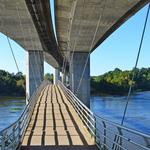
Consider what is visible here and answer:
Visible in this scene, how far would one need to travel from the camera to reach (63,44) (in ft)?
165

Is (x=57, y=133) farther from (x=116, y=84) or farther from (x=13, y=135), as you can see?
(x=116, y=84)

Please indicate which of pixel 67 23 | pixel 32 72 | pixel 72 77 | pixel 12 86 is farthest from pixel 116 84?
pixel 67 23

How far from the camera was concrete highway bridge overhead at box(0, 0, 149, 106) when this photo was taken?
28562 mm

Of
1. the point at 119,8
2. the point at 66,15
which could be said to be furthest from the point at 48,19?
the point at 119,8

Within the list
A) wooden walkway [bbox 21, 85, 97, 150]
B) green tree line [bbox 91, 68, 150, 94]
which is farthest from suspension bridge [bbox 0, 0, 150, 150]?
green tree line [bbox 91, 68, 150, 94]

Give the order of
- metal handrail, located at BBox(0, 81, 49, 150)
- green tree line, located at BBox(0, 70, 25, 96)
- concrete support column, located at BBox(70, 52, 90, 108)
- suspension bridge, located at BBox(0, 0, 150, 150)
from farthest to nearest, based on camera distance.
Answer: green tree line, located at BBox(0, 70, 25, 96), concrete support column, located at BBox(70, 52, 90, 108), suspension bridge, located at BBox(0, 0, 150, 150), metal handrail, located at BBox(0, 81, 49, 150)

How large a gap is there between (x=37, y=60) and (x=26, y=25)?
1620 centimetres

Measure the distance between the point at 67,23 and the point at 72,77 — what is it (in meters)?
14.8

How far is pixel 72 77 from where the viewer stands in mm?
50094

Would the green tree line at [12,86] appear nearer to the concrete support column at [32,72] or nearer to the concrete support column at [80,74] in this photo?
the concrete support column at [32,72]

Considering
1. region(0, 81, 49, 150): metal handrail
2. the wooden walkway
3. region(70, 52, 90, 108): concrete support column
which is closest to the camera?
region(0, 81, 49, 150): metal handrail

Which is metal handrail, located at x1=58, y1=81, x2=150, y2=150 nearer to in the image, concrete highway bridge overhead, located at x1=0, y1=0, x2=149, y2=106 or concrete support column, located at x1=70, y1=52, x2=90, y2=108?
concrete highway bridge overhead, located at x1=0, y1=0, x2=149, y2=106

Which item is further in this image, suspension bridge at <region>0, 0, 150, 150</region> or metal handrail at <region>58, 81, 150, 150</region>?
suspension bridge at <region>0, 0, 150, 150</region>

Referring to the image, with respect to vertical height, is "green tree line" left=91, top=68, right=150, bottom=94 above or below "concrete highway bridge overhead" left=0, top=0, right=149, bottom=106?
below
